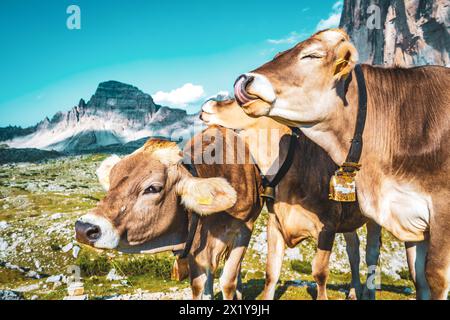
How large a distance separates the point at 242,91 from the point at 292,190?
2711 mm

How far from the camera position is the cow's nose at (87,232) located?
4473 millimetres

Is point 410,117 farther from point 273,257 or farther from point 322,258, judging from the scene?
point 273,257

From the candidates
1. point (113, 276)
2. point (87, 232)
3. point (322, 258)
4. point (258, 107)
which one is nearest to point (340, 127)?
point (258, 107)

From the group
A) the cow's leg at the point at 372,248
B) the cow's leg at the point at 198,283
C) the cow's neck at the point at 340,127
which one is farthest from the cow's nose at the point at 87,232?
the cow's leg at the point at 372,248

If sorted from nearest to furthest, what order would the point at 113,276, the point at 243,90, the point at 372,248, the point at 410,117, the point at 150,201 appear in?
the point at 243,90 → the point at 410,117 → the point at 150,201 → the point at 372,248 → the point at 113,276

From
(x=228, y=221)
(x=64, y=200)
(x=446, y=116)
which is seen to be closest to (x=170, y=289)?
(x=228, y=221)

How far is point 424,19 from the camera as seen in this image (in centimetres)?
9669

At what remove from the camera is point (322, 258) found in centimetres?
633

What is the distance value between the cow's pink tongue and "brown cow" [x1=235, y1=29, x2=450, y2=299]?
0.04 feet

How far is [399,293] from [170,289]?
6805 mm

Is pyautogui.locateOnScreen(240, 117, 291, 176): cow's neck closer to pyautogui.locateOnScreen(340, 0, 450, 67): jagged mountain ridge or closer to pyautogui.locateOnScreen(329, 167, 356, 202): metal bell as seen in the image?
pyautogui.locateOnScreen(329, 167, 356, 202): metal bell

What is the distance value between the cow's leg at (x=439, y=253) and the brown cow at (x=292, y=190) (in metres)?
1.93

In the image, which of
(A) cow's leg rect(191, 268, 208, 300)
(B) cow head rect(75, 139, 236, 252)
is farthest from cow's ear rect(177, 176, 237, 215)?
(A) cow's leg rect(191, 268, 208, 300)

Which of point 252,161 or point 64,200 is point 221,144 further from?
point 64,200
